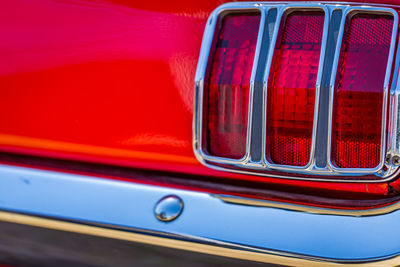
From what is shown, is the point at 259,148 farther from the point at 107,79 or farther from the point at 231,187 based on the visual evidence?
the point at 107,79

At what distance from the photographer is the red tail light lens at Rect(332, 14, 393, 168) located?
776 mm

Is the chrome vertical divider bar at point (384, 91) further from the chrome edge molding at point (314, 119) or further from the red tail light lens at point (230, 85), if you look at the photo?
the red tail light lens at point (230, 85)

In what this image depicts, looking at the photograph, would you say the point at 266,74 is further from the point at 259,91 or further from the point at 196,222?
the point at 196,222

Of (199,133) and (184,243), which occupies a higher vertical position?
(199,133)

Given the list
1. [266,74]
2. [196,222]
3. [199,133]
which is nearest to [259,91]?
[266,74]

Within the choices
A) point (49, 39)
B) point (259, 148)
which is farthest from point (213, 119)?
point (49, 39)

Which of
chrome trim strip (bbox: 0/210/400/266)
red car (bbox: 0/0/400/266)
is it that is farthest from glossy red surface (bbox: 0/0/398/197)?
chrome trim strip (bbox: 0/210/400/266)

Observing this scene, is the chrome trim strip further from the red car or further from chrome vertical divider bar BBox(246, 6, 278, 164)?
chrome vertical divider bar BBox(246, 6, 278, 164)

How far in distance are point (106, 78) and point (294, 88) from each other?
0.35 meters

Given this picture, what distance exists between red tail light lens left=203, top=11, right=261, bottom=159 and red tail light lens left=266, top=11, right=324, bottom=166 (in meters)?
Answer: 0.04

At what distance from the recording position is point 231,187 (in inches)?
36.1

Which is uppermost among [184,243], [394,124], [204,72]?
[204,72]

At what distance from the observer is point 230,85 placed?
0.84 metres

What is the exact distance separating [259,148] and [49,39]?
17.7 inches
